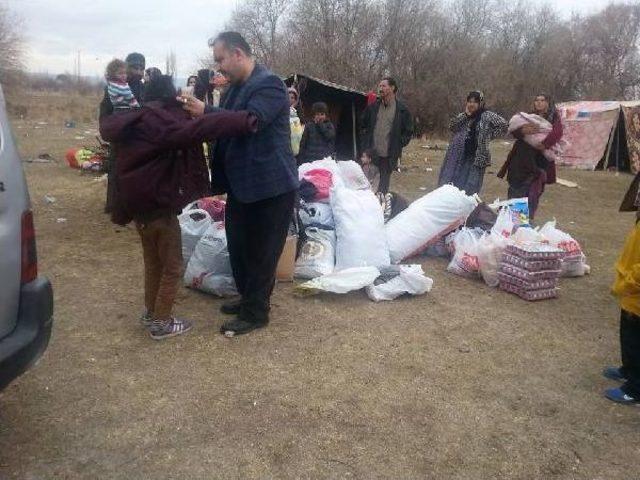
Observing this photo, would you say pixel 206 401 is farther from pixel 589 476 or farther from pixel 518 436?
pixel 589 476

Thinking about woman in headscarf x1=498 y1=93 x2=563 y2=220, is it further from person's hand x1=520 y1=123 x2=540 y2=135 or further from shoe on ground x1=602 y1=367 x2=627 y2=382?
shoe on ground x1=602 y1=367 x2=627 y2=382

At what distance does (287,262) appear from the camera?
13.8ft

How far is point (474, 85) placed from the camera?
957 inches

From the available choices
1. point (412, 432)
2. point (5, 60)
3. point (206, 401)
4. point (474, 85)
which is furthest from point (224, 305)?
point (5, 60)

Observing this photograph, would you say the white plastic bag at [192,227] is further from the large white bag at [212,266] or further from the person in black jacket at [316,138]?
the person in black jacket at [316,138]

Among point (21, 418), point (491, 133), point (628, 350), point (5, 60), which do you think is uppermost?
point (5, 60)

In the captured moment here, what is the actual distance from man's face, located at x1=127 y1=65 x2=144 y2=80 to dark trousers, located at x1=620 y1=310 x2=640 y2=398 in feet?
16.4

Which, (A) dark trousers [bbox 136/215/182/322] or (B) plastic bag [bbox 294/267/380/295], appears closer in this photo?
(A) dark trousers [bbox 136/215/182/322]

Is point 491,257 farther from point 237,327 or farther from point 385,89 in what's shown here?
point 385,89

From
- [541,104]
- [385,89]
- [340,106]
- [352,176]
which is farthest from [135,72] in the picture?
[340,106]

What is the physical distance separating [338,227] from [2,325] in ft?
9.38

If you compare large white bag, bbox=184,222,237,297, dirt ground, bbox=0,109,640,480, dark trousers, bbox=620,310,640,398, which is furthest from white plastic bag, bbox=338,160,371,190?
dark trousers, bbox=620,310,640,398

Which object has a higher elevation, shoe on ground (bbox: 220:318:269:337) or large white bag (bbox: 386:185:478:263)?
large white bag (bbox: 386:185:478:263)

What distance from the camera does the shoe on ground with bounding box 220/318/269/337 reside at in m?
3.29
